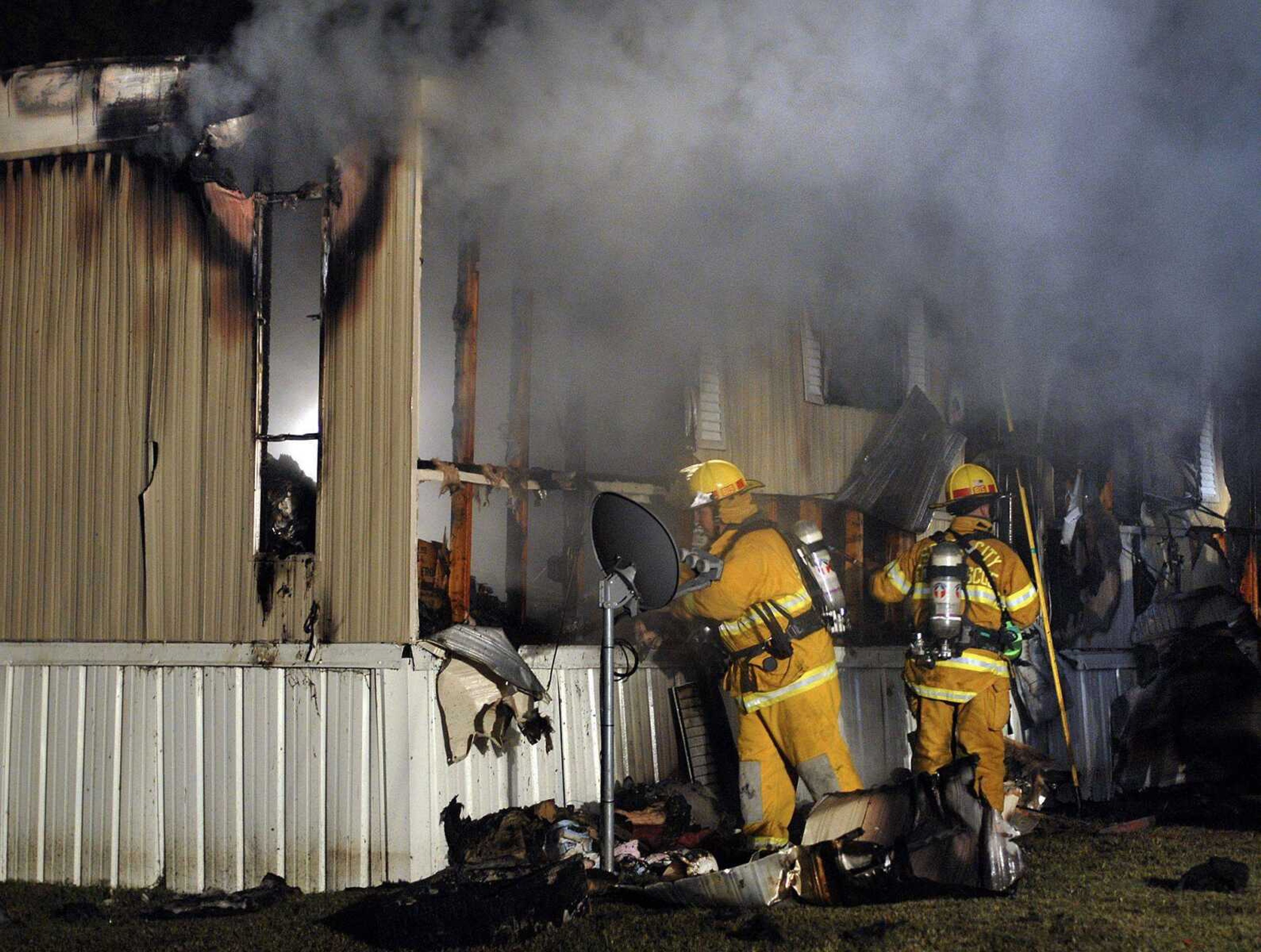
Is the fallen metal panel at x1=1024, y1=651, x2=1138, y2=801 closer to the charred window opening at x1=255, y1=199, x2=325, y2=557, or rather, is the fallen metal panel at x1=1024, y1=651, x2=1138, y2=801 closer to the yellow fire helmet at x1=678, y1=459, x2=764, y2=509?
the yellow fire helmet at x1=678, y1=459, x2=764, y2=509

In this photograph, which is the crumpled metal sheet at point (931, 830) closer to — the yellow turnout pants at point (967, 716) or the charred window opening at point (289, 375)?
the yellow turnout pants at point (967, 716)

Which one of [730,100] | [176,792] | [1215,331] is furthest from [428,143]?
[1215,331]

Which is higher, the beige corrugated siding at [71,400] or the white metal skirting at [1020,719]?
the beige corrugated siding at [71,400]

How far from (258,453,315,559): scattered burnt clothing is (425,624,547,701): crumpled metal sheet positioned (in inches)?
41.2

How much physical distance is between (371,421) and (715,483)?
201 cm

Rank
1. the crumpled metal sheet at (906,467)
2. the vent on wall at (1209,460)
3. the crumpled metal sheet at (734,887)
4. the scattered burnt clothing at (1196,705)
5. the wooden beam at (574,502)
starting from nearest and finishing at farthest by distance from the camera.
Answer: the crumpled metal sheet at (734,887), the wooden beam at (574,502), the scattered burnt clothing at (1196,705), the crumpled metal sheet at (906,467), the vent on wall at (1209,460)

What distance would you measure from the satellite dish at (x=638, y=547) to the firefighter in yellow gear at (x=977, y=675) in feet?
6.47

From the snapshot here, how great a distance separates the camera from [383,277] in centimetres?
755

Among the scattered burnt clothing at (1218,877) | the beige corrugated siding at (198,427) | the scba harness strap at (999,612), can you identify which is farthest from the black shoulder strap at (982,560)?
the beige corrugated siding at (198,427)

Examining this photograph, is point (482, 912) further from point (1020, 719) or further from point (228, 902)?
point (1020, 719)

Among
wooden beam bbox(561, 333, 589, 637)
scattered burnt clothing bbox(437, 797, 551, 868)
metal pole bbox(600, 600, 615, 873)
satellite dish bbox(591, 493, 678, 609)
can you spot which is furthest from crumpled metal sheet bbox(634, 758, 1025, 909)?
wooden beam bbox(561, 333, 589, 637)

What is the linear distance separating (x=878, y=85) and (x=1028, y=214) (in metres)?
2.58

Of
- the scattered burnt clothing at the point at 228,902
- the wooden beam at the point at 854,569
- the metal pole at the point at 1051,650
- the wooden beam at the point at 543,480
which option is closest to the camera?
the scattered burnt clothing at the point at 228,902

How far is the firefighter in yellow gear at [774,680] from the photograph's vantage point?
7.39 m
